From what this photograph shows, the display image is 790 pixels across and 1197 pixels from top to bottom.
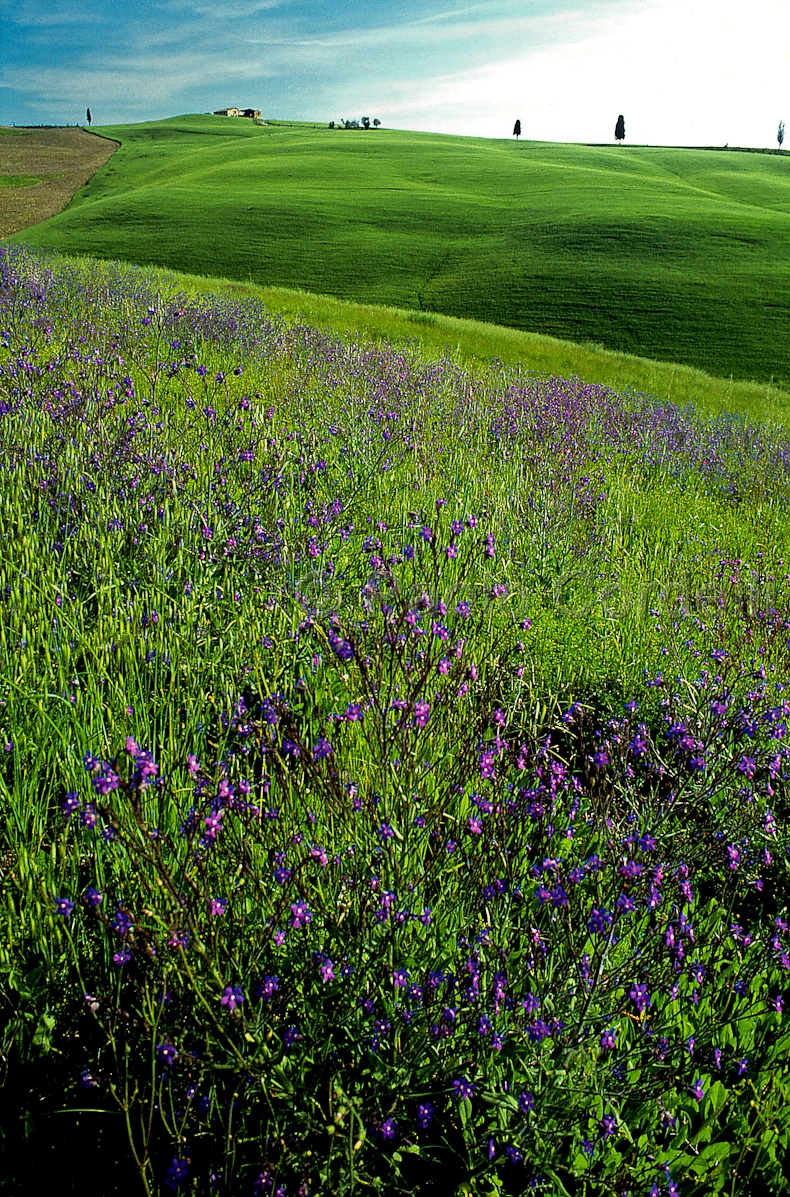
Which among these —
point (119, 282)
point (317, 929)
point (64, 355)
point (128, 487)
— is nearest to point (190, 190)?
point (119, 282)

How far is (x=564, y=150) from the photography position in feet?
225

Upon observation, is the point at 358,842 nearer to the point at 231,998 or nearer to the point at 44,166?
the point at 231,998

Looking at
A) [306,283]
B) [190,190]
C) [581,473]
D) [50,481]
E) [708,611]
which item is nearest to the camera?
[50,481]

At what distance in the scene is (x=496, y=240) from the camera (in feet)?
110

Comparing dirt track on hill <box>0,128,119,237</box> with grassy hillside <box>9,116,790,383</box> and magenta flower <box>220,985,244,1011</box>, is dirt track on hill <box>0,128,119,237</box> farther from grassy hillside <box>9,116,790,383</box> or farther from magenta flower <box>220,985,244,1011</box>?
magenta flower <box>220,985,244,1011</box>

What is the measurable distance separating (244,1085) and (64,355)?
18.2ft

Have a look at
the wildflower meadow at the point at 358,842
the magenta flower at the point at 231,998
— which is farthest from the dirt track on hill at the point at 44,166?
the magenta flower at the point at 231,998

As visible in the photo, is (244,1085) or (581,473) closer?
(244,1085)

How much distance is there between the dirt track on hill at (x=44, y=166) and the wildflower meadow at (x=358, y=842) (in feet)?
122

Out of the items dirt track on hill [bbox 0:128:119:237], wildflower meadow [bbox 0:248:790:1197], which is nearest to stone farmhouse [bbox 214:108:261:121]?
dirt track on hill [bbox 0:128:119:237]

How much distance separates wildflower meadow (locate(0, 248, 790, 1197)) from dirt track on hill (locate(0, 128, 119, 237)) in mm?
37172

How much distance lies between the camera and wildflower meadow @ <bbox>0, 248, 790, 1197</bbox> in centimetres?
140

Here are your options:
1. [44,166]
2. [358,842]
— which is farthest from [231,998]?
[44,166]

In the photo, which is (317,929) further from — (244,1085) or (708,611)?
(708,611)
